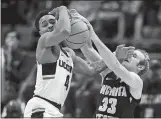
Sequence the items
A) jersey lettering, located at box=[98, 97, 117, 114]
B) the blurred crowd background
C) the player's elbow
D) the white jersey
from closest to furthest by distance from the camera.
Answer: the player's elbow → the white jersey → jersey lettering, located at box=[98, 97, 117, 114] → the blurred crowd background

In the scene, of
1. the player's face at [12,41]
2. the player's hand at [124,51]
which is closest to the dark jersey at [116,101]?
the player's hand at [124,51]

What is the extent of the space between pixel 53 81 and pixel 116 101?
100 centimetres

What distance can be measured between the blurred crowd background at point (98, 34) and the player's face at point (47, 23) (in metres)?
4.39

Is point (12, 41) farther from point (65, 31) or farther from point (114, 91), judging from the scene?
point (65, 31)

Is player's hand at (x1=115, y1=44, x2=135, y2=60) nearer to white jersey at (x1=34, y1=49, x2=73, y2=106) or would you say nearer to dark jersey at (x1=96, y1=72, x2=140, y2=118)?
dark jersey at (x1=96, y1=72, x2=140, y2=118)

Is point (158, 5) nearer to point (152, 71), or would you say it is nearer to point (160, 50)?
point (160, 50)

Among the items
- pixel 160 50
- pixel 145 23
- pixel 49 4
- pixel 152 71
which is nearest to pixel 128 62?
pixel 152 71

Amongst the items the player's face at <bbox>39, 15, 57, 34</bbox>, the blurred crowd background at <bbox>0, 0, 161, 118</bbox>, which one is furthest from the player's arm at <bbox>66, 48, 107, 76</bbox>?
the blurred crowd background at <bbox>0, 0, 161, 118</bbox>

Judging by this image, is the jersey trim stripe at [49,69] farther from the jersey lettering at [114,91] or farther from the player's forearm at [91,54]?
the player's forearm at [91,54]

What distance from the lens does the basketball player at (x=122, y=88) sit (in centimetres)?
662

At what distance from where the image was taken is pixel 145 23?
15578 millimetres

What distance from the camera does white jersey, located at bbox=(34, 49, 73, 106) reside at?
6.36 meters

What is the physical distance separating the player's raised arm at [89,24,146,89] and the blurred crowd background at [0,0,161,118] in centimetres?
455

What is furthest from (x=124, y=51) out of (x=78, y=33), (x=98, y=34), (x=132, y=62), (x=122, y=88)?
(x=98, y=34)
